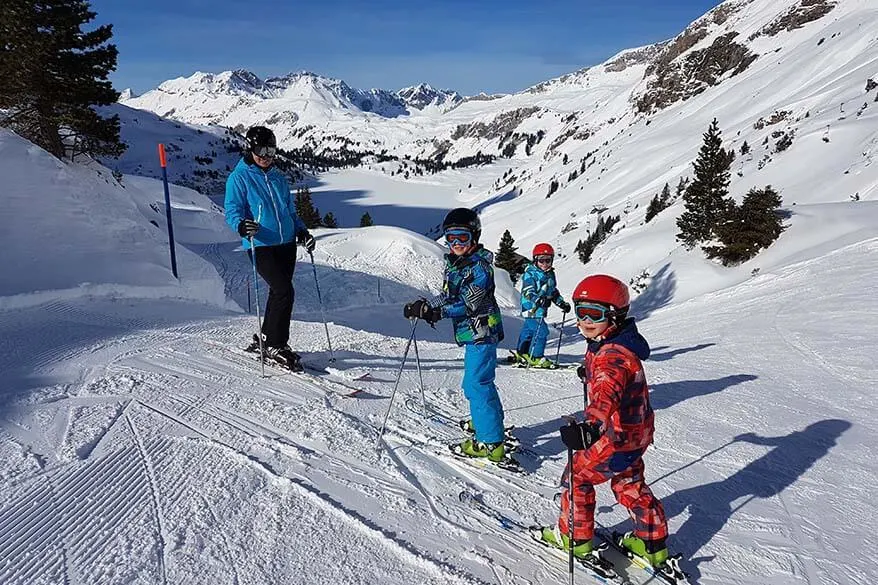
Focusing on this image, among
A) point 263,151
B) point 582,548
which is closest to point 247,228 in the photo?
point 263,151

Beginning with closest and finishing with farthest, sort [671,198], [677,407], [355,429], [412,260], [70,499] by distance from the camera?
[70,499], [355,429], [677,407], [412,260], [671,198]

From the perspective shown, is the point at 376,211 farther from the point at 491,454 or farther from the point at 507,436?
the point at 491,454

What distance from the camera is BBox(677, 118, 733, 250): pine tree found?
2241 cm

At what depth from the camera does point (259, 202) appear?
553 cm

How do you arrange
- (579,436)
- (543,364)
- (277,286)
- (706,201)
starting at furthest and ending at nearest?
1. (706,201)
2. (543,364)
3. (277,286)
4. (579,436)

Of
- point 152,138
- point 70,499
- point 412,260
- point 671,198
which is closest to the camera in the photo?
point 70,499

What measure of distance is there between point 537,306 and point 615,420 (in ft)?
17.9

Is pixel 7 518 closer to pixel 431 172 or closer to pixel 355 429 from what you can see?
pixel 355 429

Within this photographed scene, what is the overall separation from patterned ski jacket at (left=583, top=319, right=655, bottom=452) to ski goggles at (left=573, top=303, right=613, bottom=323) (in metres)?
0.13

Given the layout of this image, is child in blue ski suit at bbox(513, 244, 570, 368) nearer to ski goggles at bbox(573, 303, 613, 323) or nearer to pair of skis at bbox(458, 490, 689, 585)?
pair of skis at bbox(458, 490, 689, 585)

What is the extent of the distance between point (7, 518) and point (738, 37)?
121970 millimetres

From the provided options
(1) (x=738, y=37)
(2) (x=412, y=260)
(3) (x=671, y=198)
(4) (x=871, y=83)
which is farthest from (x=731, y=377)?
(1) (x=738, y=37)

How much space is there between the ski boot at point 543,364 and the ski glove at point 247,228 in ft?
15.9

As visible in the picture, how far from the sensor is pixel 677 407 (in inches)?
235
